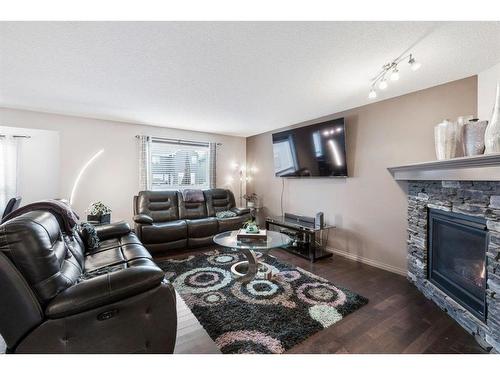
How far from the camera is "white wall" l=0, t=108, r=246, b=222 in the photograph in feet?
11.0

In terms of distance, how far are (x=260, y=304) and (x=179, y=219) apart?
95.5 inches

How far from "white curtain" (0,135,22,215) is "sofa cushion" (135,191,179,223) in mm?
1688

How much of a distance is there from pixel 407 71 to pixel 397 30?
78cm

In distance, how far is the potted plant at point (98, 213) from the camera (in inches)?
132

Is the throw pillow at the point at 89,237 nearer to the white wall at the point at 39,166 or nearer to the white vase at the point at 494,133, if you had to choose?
the white wall at the point at 39,166

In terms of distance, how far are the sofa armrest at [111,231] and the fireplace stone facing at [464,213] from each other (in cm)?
340

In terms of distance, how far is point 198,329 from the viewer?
66.4 inches

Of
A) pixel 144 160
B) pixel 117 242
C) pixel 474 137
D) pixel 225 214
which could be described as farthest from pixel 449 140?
pixel 144 160

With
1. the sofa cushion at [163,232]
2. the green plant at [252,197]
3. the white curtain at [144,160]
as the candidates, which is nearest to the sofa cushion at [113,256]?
the sofa cushion at [163,232]

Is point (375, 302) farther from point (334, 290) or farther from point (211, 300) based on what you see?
point (211, 300)

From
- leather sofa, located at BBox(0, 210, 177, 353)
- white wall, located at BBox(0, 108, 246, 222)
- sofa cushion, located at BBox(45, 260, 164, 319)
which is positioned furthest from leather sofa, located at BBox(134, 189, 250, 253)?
sofa cushion, located at BBox(45, 260, 164, 319)

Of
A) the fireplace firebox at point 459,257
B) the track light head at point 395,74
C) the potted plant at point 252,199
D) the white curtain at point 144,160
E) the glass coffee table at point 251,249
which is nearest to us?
the fireplace firebox at point 459,257

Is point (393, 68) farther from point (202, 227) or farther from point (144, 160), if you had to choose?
point (144, 160)
